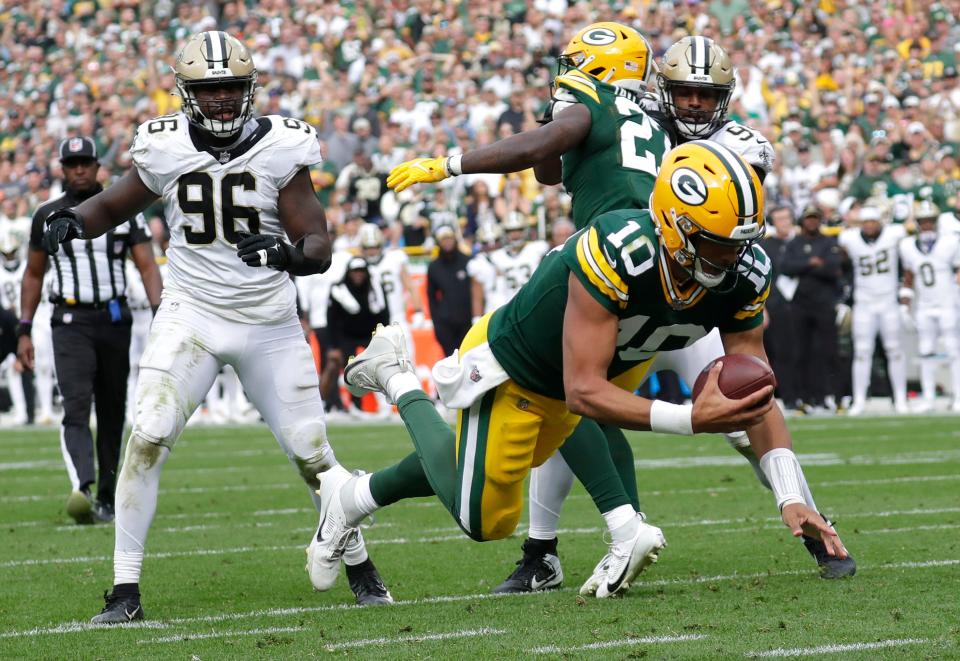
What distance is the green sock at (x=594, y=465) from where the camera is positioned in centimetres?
470

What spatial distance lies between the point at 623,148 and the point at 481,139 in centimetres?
1101

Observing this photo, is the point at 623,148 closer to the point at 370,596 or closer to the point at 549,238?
the point at 370,596

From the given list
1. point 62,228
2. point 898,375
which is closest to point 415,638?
point 62,228

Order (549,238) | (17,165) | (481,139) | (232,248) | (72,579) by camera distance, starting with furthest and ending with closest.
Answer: (17,165)
(481,139)
(549,238)
(72,579)
(232,248)

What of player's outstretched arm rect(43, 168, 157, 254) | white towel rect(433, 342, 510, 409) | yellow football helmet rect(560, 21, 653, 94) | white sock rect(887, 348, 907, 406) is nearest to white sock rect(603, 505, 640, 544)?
white towel rect(433, 342, 510, 409)

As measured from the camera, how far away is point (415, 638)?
4.01 metres

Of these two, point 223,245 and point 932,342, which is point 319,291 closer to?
point 932,342

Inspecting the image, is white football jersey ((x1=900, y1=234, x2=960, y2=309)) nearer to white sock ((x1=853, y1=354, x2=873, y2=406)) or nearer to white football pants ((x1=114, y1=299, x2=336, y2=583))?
white sock ((x1=853, y1=354, x2=873, y2=406))

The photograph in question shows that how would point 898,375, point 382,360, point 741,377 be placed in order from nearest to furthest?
point 741,377, point 382,360, point 898,375

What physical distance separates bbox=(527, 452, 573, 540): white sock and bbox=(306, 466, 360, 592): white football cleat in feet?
2.00

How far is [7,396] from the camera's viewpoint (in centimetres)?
1678

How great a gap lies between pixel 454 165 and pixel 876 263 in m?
9.43

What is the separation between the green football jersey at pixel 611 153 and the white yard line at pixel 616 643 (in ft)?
5.43

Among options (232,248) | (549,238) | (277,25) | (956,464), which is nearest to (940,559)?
(232,248)
